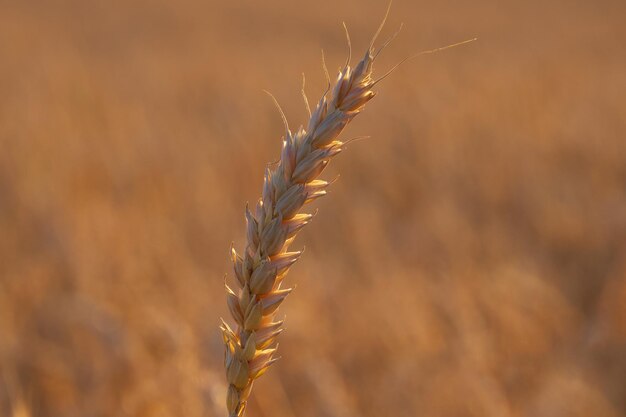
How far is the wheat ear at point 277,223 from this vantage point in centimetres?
47

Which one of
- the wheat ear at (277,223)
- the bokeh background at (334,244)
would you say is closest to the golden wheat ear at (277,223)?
the wheat ear at (277,223)

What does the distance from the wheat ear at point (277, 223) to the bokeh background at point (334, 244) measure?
50 centimetres

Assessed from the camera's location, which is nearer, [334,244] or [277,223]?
[277,223]

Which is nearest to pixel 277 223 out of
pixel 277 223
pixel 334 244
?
pixel 277 223

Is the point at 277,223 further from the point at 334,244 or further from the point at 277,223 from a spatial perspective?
the point at 334,244

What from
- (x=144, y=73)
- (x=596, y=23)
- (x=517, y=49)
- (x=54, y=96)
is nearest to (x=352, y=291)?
(x=54, y=96)

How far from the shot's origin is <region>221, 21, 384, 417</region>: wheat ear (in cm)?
47

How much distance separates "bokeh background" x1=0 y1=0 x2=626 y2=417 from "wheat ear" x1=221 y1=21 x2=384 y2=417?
1.63ft

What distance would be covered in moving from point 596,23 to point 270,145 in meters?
9.32

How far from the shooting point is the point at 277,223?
474 millimetres

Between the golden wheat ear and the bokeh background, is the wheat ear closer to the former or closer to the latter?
the golden wheat ear

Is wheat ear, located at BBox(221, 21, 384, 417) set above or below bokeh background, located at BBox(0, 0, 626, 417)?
above

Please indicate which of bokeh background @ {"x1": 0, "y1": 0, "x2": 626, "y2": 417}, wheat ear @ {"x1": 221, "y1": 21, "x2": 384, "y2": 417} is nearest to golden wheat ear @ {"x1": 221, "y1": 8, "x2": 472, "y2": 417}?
wheat ear @ {"x1": 221, "y1": 21, "x2": 384, "y2": 417}

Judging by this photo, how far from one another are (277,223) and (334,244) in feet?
8.12
